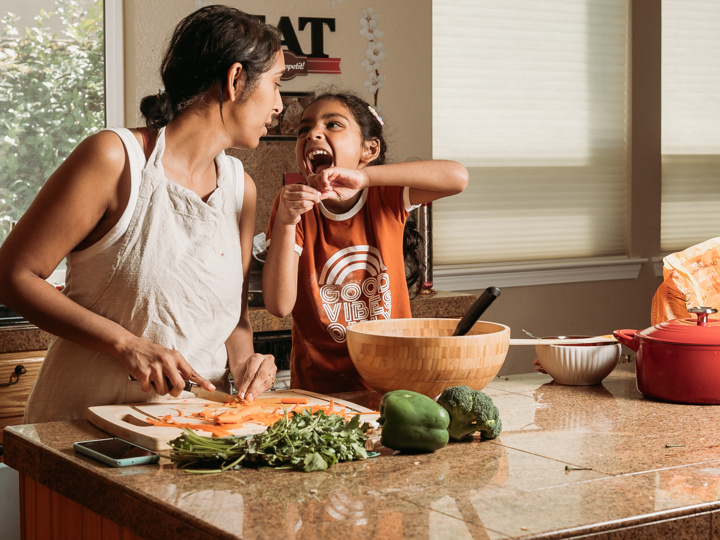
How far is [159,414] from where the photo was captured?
1270 mm

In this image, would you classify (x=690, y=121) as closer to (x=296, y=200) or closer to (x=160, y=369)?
(x=296, y=200)

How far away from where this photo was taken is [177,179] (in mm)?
1526

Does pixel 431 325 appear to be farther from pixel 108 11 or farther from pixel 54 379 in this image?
pixel 108 11

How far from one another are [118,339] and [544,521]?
759mm

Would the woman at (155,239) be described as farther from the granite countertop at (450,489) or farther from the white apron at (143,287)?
the granite countertop at (450,489)

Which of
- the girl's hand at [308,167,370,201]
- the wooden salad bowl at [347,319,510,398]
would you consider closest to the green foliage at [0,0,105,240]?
the girl's hand at [308,167,370,201]

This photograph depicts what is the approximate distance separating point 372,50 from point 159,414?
98.8 inches

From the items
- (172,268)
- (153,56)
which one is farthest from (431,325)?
(153,56)

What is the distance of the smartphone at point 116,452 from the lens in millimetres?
1066

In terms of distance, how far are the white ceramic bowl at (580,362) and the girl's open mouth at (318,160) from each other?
2.11 ft

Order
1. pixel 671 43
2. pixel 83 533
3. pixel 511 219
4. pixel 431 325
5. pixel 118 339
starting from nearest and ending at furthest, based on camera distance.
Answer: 1. pixel 83 533
2. pixel 118 339
3. pixel 431 325
4. pixel 511 219
5. pixel 671 43

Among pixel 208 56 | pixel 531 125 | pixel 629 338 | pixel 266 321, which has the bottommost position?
pixel 266 321

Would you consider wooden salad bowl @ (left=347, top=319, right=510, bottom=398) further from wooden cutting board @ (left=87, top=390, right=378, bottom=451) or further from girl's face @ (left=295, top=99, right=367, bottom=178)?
girl's face @ (left=295, top=99, right=367, bottom=178)

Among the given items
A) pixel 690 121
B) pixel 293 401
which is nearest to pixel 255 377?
pixel 293 401
